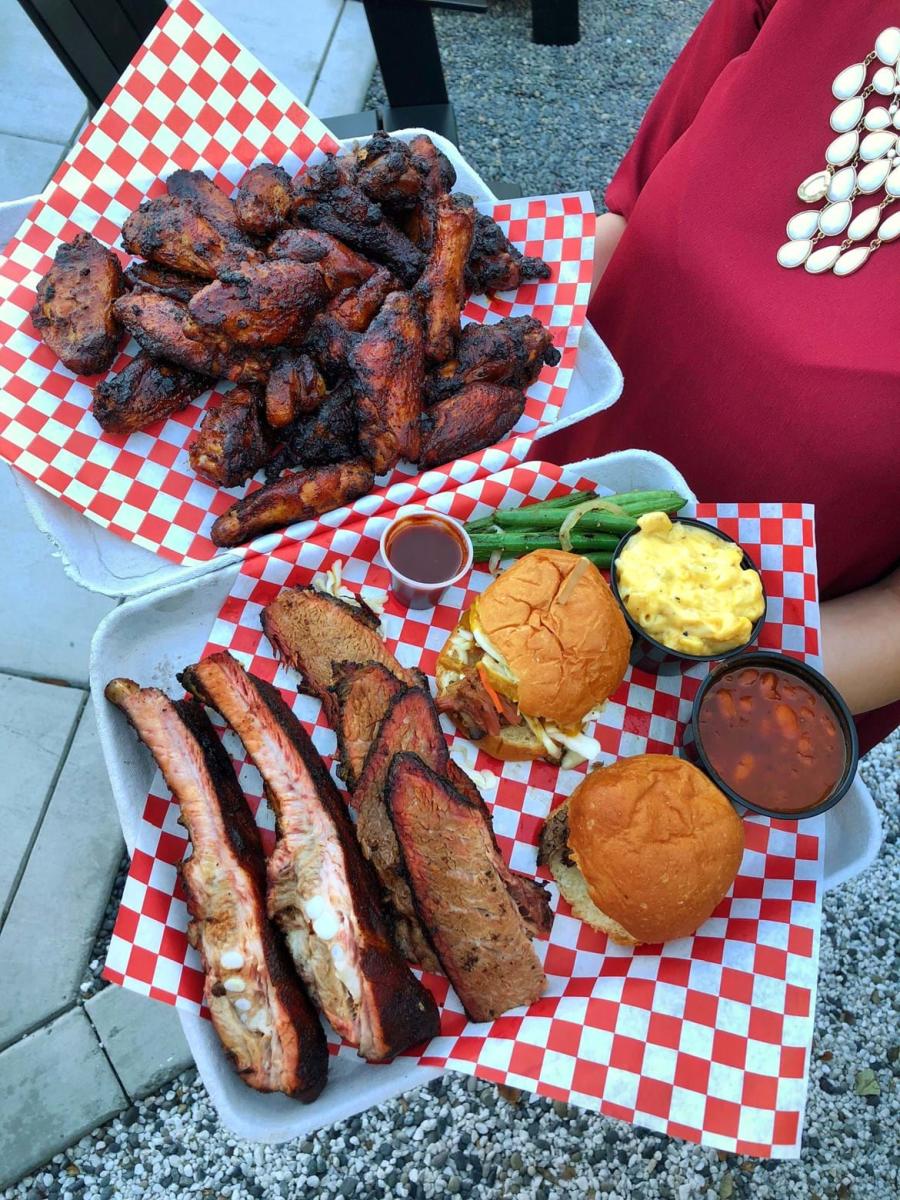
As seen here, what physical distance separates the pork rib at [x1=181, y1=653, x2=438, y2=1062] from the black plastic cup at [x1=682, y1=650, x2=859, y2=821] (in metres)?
1.03

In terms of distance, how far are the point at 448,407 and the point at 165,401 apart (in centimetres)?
98

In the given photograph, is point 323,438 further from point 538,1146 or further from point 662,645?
point 538,1146

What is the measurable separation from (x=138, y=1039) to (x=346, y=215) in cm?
347

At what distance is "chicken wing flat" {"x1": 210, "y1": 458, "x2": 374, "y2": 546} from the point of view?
2.64m

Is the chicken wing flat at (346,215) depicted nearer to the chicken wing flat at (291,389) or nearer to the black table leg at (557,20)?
the chicken wing flat at (291,389)

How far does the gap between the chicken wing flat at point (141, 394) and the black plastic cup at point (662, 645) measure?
1.61 meters

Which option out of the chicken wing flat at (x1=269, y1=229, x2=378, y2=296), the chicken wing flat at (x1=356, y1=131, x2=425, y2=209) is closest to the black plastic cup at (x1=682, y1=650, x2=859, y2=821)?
the chicken wing flat at (x1=269, y1=229, x2=378, y2=296)

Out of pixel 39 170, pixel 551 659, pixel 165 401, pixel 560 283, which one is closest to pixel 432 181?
pixel 560 283

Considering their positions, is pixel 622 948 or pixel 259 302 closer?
pixel 622 948

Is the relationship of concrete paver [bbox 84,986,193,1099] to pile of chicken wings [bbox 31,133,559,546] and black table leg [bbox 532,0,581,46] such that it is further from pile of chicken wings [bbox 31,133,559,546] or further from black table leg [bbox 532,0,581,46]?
black table leg [bbox 532,0,581,46]

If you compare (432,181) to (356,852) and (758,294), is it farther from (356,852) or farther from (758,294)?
(356,852)

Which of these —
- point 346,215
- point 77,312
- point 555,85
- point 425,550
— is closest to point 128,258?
point 77,312

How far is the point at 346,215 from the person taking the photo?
3.13 m

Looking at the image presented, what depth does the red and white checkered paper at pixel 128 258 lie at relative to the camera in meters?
2.66
